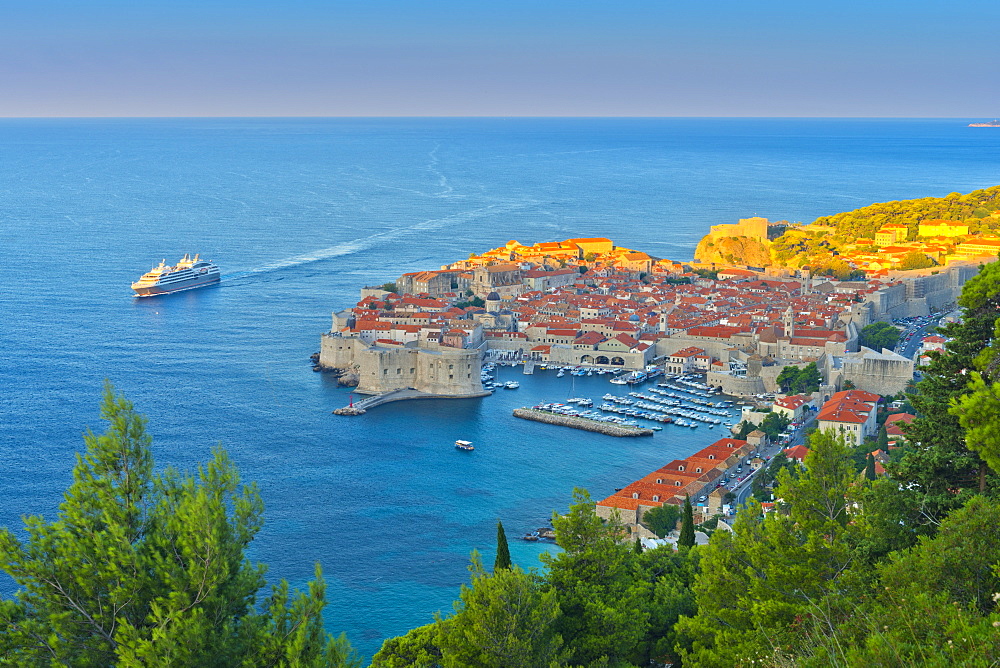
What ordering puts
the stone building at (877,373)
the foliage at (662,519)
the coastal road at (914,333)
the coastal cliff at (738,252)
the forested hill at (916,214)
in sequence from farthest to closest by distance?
the forested hill at (916,214), the coastal cliff at (738,252), the coastal road at (914,333), the stone building at (877,373), the foliage at (662,519)

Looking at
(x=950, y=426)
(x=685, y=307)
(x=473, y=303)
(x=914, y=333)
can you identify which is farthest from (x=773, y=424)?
(x=473, y=303)

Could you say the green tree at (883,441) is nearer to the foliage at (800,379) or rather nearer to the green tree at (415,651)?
the foliage at (800,379)

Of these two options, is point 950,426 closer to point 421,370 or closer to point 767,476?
point 767,476

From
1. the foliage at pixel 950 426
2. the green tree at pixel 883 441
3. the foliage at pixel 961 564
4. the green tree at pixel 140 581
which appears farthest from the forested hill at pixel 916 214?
the green tree at pixel 140 581

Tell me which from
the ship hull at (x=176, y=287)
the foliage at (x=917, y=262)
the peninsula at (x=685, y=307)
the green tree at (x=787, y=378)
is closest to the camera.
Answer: the green tree at (x=787, y=378)

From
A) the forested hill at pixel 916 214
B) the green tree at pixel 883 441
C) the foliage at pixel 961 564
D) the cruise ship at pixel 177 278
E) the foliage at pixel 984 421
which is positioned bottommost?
the cruise ship at pixel 177 278

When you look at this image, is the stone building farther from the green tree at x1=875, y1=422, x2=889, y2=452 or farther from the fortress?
the fortress
